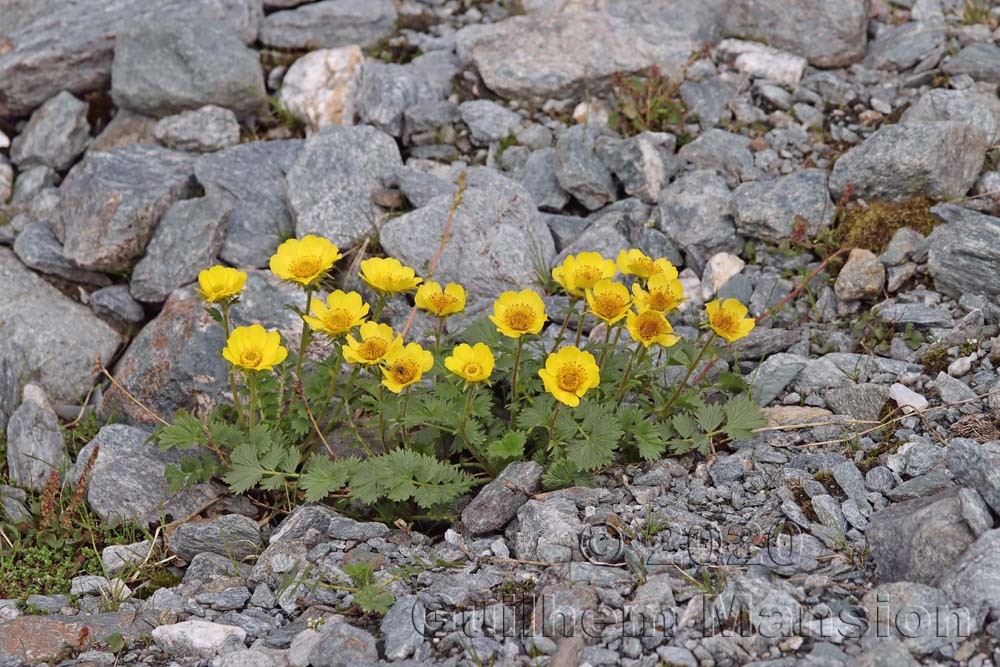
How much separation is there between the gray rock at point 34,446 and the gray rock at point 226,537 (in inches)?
40.4

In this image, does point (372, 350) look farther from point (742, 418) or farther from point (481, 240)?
point (481, 240)

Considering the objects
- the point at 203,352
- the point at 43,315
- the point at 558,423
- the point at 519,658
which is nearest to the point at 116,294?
the point at 43,315

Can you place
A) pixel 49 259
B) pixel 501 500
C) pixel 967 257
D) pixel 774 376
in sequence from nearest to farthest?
1. pixel 501 500
2. pixel 774 376
3. pixel 967 257
4. pixel 49 259

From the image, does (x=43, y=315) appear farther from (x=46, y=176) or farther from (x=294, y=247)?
(x=294, y=247)

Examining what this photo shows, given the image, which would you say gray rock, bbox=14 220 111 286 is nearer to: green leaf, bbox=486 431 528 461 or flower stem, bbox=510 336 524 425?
flower stem, bbox=510 336 524 425

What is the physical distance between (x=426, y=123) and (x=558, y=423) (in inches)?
112

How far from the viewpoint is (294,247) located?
12.6ft

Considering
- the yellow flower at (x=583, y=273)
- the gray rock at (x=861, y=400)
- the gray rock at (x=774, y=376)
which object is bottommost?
the gray rock at (x=774, y=376)

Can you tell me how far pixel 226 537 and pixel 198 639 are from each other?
0.73 m

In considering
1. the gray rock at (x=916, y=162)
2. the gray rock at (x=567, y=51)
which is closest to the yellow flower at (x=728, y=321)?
the gray rock at (x=916, y=162)

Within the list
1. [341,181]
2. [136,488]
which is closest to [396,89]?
[341,181]

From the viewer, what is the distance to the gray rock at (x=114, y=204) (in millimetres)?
5484

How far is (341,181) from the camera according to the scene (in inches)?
219

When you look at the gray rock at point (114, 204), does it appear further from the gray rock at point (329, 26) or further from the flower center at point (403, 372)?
the flower center at point (403, 372)
